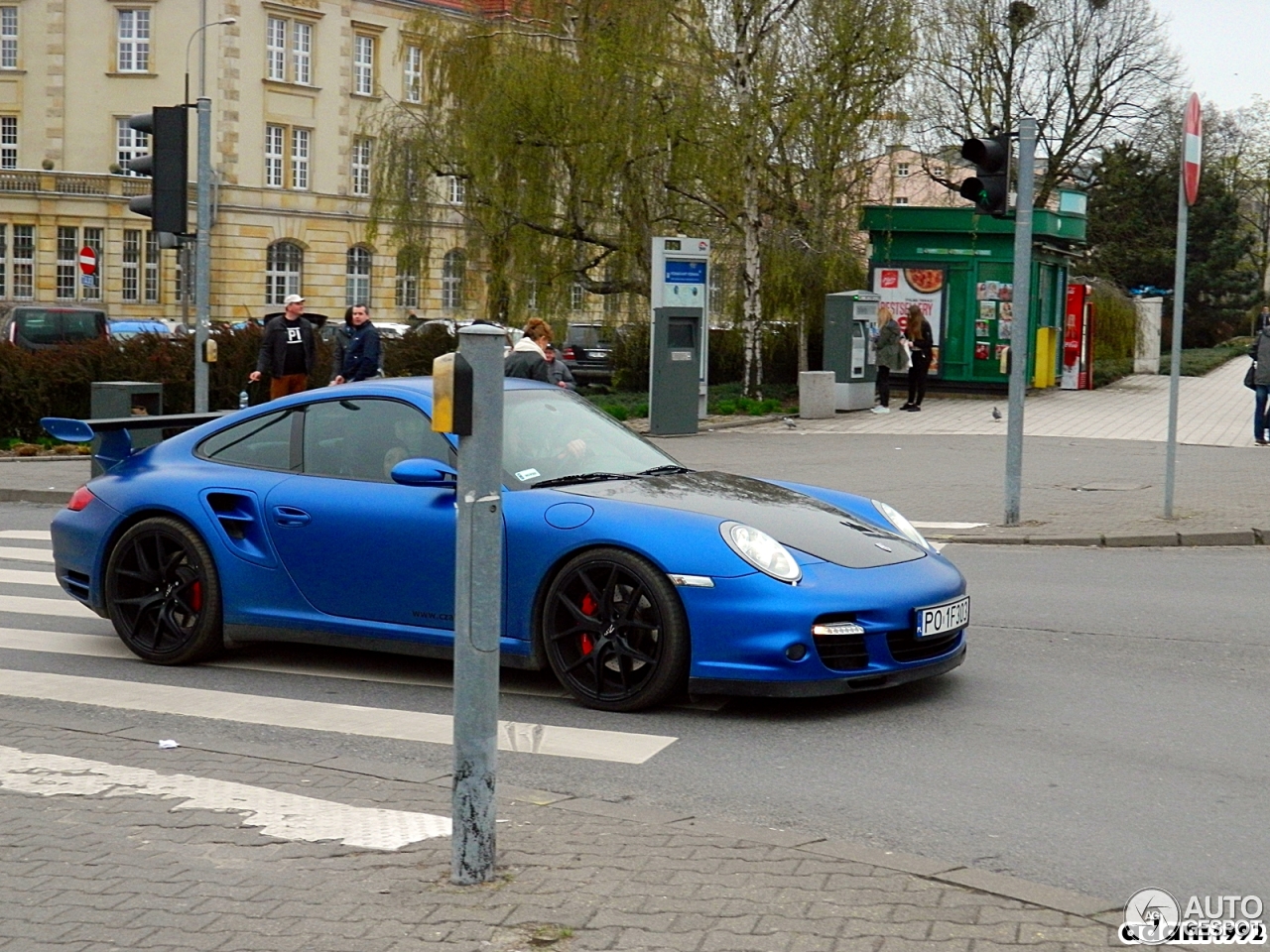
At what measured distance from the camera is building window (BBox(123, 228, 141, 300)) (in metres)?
67.1

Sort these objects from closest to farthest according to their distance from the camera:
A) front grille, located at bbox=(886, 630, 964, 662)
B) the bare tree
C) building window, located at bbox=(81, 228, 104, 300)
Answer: front grille, located at bbox=(886, 630, 964, 662) < the bare tree < building window, located at bbox=(81, 228, 104, 300)

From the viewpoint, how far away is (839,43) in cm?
2845

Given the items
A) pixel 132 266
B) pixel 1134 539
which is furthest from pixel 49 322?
pixel 132 266

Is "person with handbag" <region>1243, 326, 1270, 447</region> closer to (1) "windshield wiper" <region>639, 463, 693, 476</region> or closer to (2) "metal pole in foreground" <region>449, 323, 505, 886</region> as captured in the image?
(1) "windshield wiper" <region>639, 463, 693, 476</region>

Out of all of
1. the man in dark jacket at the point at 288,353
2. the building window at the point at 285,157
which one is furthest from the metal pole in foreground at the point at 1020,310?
the building window at the point at 285,157

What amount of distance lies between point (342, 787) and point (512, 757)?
78 cm

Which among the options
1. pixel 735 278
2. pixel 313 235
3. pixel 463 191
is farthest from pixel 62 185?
pixel 735 278

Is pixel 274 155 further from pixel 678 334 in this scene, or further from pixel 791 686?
pixel 791 686

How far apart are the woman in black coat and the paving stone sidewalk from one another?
22999 millimetres

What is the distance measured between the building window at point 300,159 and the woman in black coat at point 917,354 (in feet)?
149

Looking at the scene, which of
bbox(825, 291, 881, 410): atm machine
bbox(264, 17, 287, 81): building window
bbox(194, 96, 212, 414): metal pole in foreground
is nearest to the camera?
bbox(194, 96, 212, 414): metal pole in foreground

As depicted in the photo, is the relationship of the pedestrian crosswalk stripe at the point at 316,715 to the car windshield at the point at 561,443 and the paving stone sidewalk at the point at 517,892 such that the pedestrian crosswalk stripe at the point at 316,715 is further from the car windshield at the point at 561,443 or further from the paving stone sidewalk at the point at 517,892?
the car windshield at the point at 561,443

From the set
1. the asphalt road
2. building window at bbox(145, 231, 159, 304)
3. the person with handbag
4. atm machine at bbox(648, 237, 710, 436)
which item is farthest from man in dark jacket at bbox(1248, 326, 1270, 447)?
building window at bbox(145, 231, 159, 304)

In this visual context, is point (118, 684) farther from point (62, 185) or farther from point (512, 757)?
point (62, 185)
